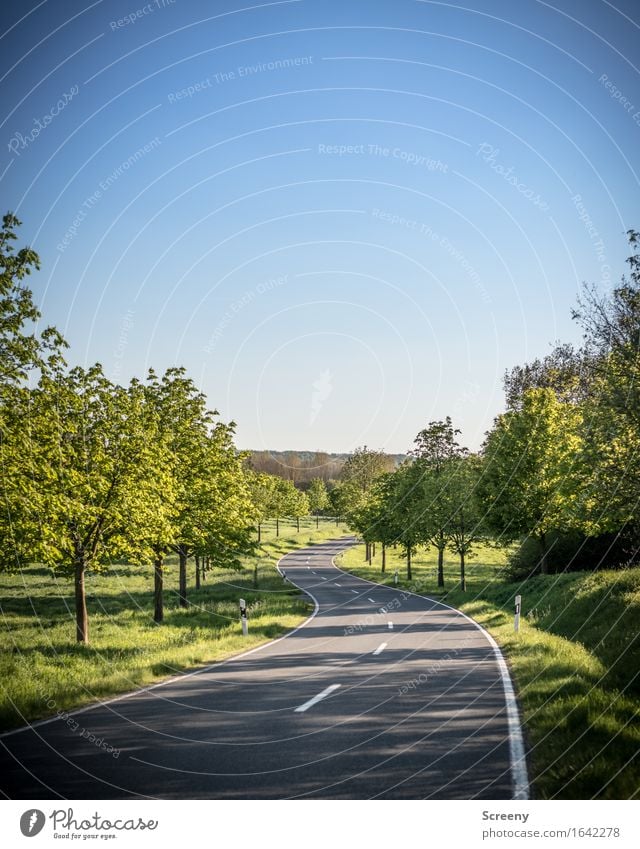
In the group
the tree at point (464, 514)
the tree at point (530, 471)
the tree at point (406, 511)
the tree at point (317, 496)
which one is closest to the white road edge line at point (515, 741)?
the tree at point (530, 471)

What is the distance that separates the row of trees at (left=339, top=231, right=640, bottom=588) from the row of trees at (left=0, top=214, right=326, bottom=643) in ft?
36.6

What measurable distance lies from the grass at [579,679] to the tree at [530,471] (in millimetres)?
4879

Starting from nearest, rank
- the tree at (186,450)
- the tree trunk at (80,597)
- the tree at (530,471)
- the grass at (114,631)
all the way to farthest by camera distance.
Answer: the grass at (114,631), the tree trunk at (80,597), the tree at (186,450), the tree at (530,471)

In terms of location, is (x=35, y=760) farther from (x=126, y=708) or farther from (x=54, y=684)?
(x=54, y=684)

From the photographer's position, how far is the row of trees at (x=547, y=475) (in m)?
11.1

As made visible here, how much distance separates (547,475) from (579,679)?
2198cm

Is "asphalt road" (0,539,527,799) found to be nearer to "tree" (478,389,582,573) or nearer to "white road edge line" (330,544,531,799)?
"white road edge line" (330,544,531,799)

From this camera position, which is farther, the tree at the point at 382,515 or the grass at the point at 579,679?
the tree at the point at 382,515

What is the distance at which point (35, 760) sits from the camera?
6238mm
